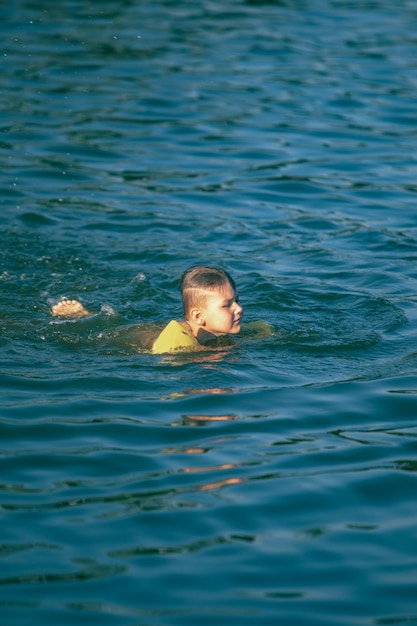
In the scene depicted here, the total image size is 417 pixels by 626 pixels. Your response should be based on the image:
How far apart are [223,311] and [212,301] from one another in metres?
0.11

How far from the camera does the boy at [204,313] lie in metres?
8.44

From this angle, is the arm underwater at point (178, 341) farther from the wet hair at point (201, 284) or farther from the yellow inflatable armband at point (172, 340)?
the wet hair at point (201, 284)

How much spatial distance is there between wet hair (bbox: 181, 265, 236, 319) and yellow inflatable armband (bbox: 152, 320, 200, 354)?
0.88ft

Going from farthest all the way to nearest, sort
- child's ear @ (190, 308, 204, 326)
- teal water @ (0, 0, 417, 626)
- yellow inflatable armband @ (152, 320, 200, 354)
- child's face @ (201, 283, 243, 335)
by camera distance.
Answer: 1. child's ear @ (190, 308, 204, 326)
2. child's face @ (201, 283, 243, 335)
3. yellow inflatable armband @ (152, 320, 200, 354)
4. teal water @ (0, 0, 417, 626)

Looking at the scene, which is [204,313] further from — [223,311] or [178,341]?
[178,341]

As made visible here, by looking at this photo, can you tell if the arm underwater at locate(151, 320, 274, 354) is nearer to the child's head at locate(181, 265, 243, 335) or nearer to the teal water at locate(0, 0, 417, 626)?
the child's head at locate(181, 265, 243, 335)

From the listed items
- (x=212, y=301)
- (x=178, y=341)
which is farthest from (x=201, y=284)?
(x=178, y=341)

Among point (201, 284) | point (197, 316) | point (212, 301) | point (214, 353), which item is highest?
point (201, 284)

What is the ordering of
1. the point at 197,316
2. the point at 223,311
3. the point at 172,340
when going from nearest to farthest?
the point at 172,340 → the point at 223,311 → the point at 197,316

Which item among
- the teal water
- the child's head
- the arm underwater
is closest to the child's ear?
the child's head

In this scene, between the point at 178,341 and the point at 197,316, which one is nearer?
the point at 178,341

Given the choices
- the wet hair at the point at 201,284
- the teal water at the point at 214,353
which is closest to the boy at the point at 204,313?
the wet hair at the point at 201,284

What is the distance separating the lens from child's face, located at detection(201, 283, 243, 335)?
28.0ft

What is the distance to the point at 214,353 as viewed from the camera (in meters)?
8.43
